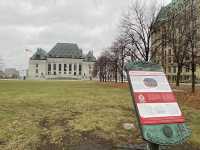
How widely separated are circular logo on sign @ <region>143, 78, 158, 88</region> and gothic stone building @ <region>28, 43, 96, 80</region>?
163 metres

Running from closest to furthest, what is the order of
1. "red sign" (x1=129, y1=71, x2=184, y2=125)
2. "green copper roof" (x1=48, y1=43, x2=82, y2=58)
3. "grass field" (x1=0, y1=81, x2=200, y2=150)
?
"red sign" (x1=129, y1=71, x2=184, y2=125)
"grass field" (x1=0, y1=81, x2=200, y2=150)
"green copper roof" (x1=48, y1=43, x2=82, y2=58)

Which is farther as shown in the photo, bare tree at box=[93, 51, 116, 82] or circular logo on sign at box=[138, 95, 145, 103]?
bare tree at box=[93, 51, 116, 82]

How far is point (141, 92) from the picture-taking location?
5082mm

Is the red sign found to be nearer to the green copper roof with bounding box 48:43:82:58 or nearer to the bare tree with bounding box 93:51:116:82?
the bare tree with bounding box 93:51:116:82

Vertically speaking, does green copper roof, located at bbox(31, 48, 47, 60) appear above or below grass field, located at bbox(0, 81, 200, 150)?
above

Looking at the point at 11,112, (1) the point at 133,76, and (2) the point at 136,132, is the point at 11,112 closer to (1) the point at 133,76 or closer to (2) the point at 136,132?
(2) the point at 136,132

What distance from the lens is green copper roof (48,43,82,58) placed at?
567 feet

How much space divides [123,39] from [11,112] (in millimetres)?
30512

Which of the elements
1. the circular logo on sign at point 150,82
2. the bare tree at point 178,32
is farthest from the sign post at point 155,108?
the bare tree at point 178,32

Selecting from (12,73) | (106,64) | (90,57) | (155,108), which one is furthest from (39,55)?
(155,108)

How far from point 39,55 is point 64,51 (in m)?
18.1

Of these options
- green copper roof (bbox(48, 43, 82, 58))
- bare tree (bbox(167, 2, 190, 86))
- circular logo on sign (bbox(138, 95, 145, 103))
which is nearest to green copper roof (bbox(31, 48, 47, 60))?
green copper roof (bbox(48, 43, 82, 58))

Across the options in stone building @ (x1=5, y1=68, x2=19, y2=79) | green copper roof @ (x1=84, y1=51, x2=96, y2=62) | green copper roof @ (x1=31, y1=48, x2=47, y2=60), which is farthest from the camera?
green copper roof @ (x1=84, y1=51, x2=96, y2=62)

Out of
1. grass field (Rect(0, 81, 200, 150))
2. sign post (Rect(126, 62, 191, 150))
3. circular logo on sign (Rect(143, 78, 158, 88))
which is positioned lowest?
grass field (Rect(0, 81, 200, 150))
